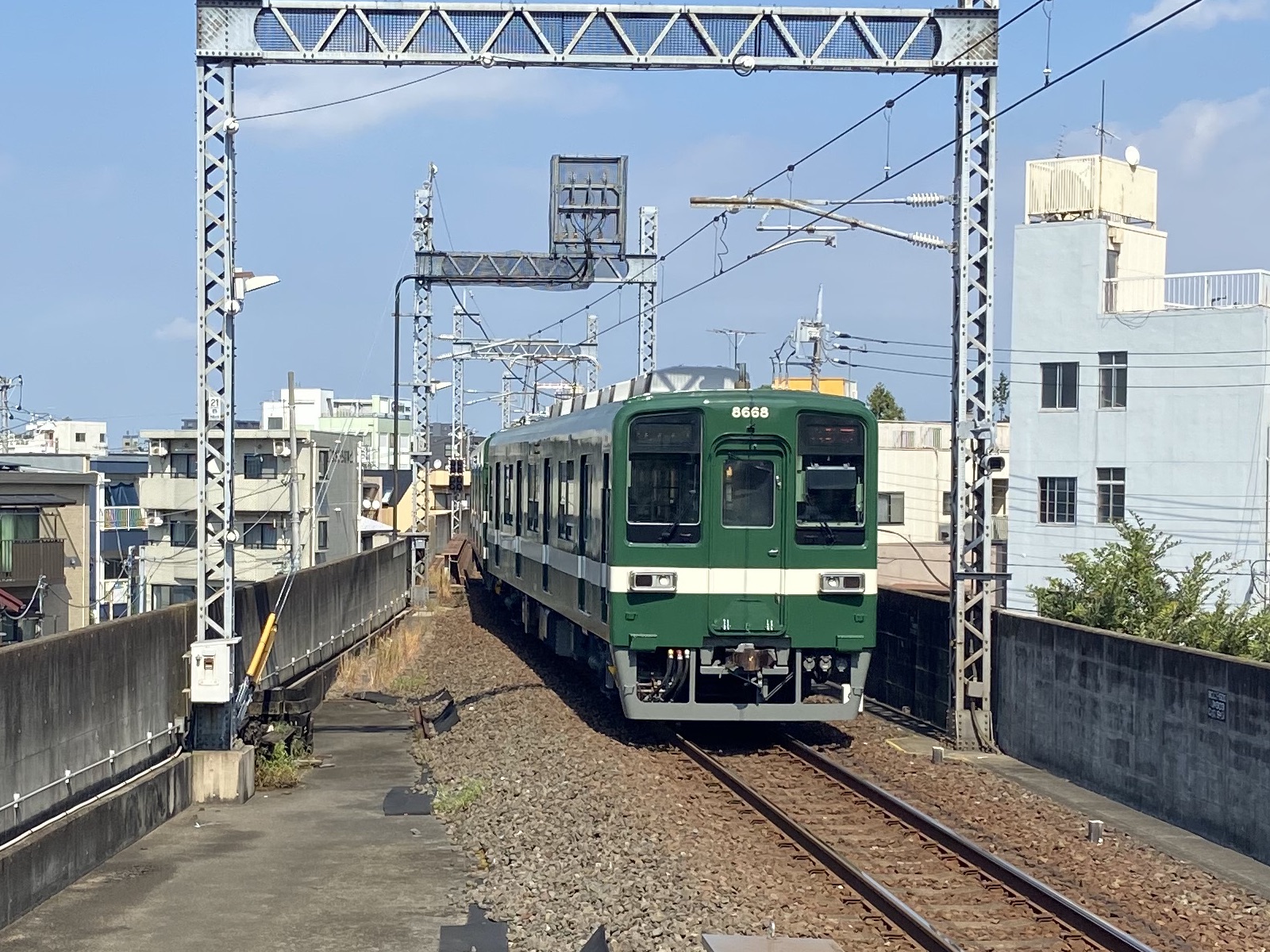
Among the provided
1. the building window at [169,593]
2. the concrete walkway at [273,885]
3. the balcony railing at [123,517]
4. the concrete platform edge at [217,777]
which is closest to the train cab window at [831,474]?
the concrete walkway at [273,885]

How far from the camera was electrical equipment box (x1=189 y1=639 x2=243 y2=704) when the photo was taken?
11234mm

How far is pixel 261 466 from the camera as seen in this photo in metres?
39.4

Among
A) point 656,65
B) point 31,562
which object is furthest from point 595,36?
point 31,562

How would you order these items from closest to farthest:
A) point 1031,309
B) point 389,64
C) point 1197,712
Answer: point 1197,712 < point 389,64 < point 1031,309

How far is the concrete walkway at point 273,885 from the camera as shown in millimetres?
7465

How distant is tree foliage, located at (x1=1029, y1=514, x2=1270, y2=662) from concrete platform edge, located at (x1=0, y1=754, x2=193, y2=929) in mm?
8484

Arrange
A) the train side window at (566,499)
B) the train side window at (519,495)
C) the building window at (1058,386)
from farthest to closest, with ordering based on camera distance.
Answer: the building window at (1058,386) → the train side window at (519,495) → the train side window at (566,499)

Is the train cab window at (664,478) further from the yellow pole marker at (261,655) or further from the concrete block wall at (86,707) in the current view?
the concrete block wall at (86,707)

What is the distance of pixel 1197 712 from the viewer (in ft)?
33.1

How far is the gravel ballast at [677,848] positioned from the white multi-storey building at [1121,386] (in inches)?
→ 733

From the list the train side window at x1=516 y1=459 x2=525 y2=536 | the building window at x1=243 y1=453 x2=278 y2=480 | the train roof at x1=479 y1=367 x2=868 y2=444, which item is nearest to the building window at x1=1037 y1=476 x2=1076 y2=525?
the train side window at x1=516 y1=459 x2=525 y2=536

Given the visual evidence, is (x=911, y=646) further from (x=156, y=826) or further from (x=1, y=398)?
(x=1, y=398)

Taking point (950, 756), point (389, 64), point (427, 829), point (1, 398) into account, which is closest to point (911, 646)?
point (950, 756)

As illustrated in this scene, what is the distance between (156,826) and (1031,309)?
84.0 ft
